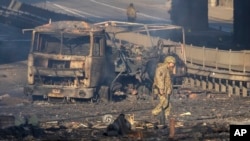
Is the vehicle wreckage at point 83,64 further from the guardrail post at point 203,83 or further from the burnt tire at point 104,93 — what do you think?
the guardrail post at point 203,83

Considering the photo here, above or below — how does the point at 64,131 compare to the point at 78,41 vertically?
below

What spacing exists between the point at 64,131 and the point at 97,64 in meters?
6.60

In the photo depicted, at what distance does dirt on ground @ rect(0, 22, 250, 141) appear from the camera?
55.0 ft

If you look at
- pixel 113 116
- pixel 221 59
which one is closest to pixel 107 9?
pixel 221 59

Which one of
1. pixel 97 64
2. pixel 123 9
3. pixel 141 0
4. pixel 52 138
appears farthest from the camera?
pixel 141 0

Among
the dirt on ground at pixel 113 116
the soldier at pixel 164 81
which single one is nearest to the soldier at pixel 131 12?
the dirt on ground at pixel 113 116

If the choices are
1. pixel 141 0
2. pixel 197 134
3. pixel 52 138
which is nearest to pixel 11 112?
pixel 52 138

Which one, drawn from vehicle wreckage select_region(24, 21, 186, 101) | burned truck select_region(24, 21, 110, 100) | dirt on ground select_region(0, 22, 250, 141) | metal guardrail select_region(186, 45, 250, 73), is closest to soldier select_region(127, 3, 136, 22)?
metal guardrail select_region(186, 45, 250, 73)

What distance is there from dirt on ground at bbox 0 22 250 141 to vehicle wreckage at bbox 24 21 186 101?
1.43 feet

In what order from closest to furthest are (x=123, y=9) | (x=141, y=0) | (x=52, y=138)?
(x=52, y=138) < (x=123, y=9) < (x=141, y=0)

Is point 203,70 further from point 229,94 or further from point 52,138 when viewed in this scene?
point 52,138

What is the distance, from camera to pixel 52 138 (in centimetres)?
1636

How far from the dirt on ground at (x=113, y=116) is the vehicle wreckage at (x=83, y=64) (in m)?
0.43

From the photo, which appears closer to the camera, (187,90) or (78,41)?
(78,41)
